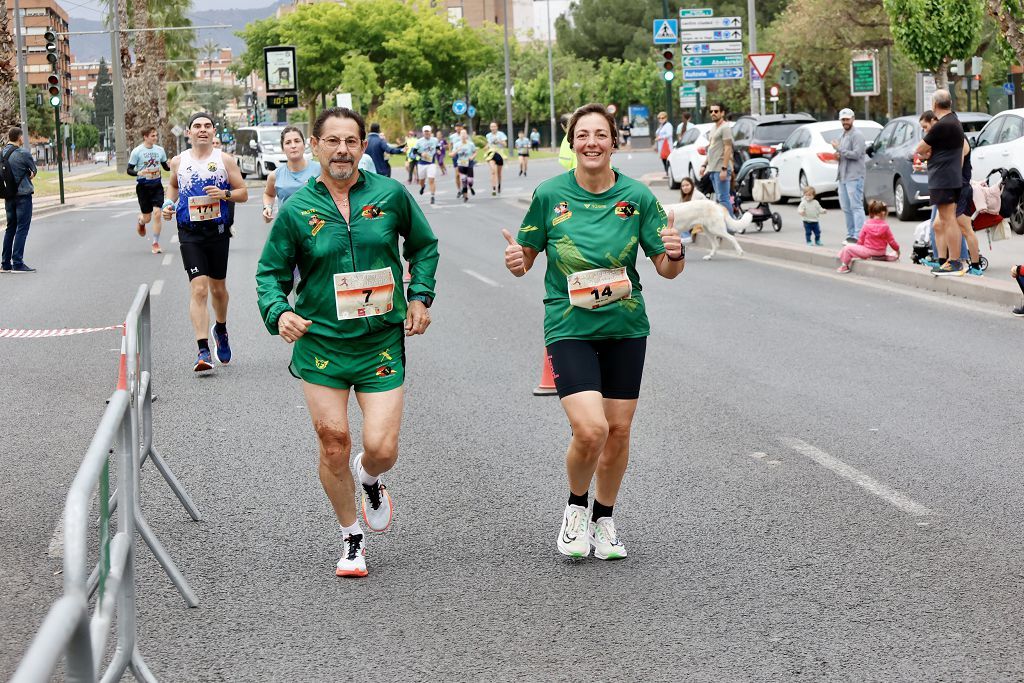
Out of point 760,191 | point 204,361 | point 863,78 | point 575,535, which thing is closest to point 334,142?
point 575,535

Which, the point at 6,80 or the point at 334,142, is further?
the point at 6,80

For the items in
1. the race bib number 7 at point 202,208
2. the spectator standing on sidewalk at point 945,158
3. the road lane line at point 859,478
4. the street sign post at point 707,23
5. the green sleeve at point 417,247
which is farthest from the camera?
the street sign post at point 707,23

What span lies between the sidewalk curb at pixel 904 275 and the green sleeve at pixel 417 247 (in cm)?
917

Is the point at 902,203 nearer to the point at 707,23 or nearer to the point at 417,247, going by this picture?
the point at 707,23

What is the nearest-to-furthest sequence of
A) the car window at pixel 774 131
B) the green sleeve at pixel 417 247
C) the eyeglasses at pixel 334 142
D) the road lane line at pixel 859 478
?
the eyeglasses at pixel 334 142
the green sleeve at pixel 417 247
the road lane line at pixel 859 478
the car window at pixel 774 131

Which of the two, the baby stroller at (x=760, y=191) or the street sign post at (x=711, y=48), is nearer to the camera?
the baby stroller at (x=760, y=191)

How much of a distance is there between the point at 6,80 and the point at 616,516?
39584mm

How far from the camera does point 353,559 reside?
19.0 ft

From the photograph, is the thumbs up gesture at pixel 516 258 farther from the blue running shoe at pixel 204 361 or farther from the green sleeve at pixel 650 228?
the blue running shoe at pixel 204 361

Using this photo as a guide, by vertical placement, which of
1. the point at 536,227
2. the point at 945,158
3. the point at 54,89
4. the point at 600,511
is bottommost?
the point at 600,511

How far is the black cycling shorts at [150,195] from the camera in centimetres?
2352

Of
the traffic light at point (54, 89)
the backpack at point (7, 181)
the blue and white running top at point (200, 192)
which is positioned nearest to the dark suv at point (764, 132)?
the backpack at point (7, 181)

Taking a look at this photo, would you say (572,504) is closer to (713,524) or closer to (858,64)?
(713,524)

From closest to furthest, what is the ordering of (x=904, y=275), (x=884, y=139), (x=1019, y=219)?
1. (x=904, y=275)
2. (x=1019, y=219)
3. (x=884, y=139)
